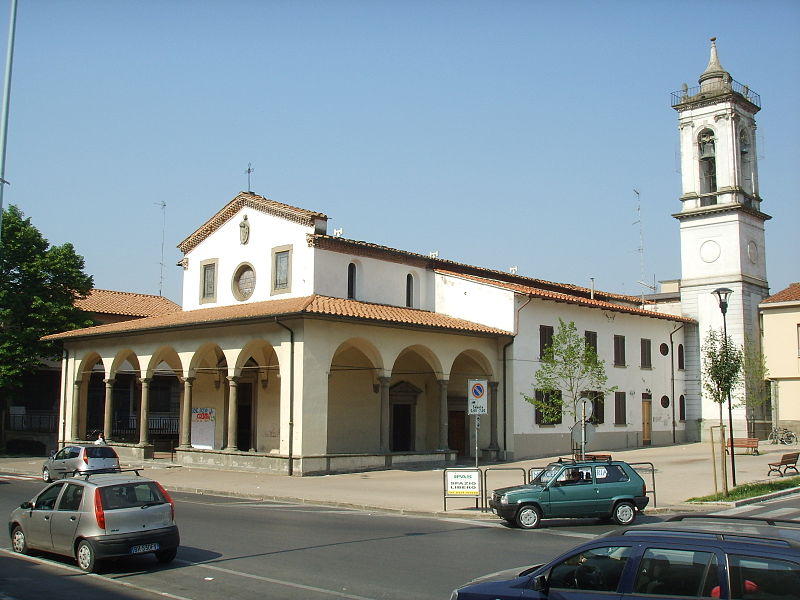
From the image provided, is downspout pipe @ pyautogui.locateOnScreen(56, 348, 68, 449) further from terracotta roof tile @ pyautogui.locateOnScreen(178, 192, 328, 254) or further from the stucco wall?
terracotta roof tile @ pyautogui.locateOnScreen(178, 192, 328, 254)

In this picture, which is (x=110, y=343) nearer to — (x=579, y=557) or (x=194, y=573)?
(x=194, y=573)

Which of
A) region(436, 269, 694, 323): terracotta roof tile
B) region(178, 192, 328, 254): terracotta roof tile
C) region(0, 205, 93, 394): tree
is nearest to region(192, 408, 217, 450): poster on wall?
region(178, 192, 328, 254): terracotta roof tile

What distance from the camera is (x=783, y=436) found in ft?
136

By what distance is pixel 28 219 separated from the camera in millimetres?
40781

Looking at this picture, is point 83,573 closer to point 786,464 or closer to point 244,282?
point 786,464

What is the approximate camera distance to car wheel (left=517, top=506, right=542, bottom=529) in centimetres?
1642

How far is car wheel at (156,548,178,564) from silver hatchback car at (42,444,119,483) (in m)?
14.7

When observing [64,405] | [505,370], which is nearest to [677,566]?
[505,370]

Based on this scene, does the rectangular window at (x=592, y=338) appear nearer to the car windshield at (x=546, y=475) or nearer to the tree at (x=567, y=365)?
the tree at (x=567, y=365)

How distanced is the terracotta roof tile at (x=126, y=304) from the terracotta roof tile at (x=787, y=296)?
36.2 meters

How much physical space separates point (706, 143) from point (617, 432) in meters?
17.7

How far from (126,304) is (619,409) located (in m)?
32.1

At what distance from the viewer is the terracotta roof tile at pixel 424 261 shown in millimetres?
32141

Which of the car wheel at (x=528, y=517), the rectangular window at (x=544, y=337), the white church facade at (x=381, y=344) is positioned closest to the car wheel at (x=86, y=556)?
the car wheel at (x=528, y=517)
